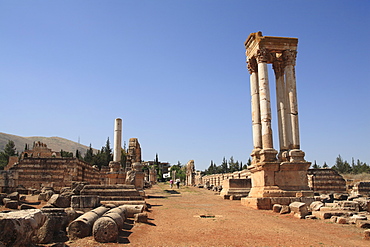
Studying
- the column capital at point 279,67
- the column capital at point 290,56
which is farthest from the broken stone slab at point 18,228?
the column capital at point 279,67

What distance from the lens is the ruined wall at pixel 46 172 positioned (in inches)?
1029

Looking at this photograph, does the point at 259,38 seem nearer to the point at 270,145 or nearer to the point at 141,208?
the point at 270,145

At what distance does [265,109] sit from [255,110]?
1317 millimetres

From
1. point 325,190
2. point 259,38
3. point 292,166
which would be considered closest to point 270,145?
point 292,166

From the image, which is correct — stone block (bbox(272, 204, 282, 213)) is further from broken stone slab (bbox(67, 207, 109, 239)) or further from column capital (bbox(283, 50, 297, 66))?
broken stone slab (bbox(67, 207, 109, 239))

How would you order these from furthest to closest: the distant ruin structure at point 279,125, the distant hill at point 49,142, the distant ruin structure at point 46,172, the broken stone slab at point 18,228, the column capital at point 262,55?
the distant hill at point 49,142 → the distant ruin structure at point 46,172 → the column capital at point 262,55 → the distant ruin structure at point 279,125 → the broken stone slab at point 18,228

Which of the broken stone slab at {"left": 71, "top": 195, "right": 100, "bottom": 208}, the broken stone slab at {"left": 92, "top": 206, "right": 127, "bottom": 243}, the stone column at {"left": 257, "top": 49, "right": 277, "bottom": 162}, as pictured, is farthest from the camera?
the stone column at {"left": 257, "top": 49, "right": 277, "bottom": 162}

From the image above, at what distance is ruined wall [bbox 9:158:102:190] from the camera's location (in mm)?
26125

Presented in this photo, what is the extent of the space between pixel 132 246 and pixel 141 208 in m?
4.16

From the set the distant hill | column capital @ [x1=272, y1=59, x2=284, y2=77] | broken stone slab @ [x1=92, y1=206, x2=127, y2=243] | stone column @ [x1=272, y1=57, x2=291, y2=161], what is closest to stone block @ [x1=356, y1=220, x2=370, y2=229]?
stone column @ [x1=272, y1=57, x2=291, y2=161]

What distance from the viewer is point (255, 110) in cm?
1595

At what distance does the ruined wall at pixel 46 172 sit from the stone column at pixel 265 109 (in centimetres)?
1889

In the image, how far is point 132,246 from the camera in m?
6.19

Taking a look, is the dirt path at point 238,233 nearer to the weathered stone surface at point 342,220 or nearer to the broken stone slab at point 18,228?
the weathered stone surface at point 342,220
